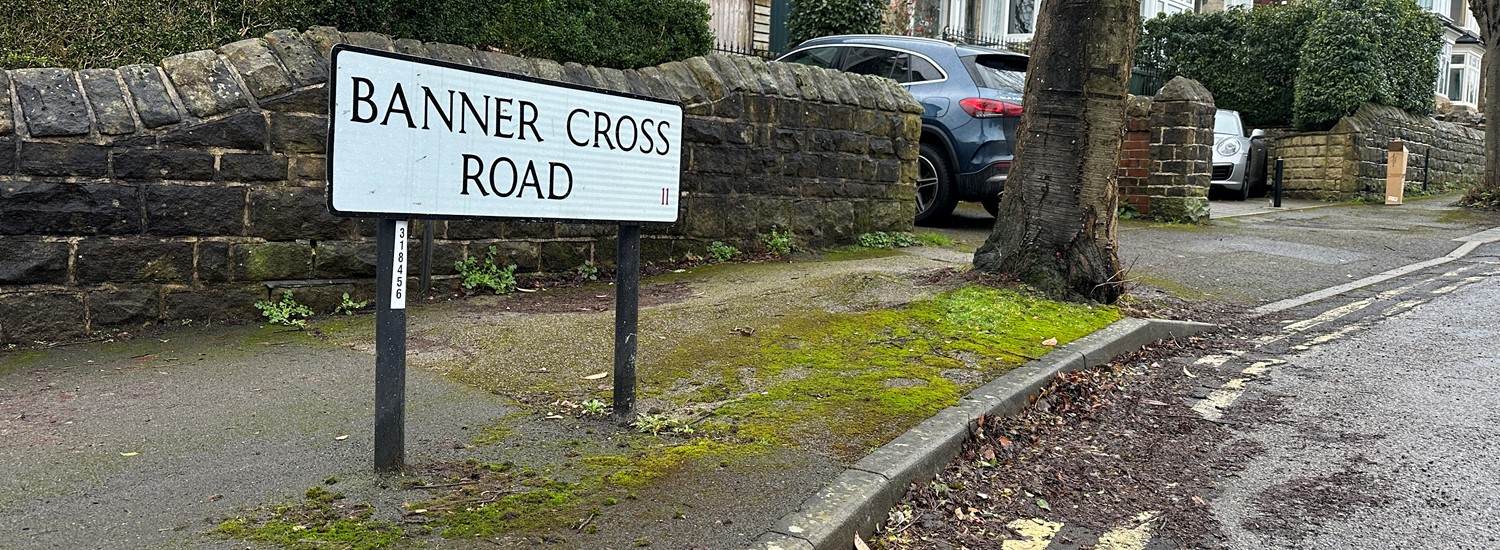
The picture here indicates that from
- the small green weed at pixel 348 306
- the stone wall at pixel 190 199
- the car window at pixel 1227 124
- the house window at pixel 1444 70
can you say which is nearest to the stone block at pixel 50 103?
the stone wall at pixel 190 199

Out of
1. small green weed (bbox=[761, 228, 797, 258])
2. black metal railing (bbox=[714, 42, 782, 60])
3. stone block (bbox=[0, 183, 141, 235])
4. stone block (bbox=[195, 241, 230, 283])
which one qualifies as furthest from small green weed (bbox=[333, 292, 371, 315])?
black metal railing (bbox=[714, 42, 782, 60])

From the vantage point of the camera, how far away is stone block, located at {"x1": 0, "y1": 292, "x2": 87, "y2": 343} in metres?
5.07

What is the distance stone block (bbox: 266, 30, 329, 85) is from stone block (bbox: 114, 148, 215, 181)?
26.5 inches

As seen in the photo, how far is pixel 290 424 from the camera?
159 inches

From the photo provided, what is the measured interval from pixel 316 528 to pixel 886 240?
700cm

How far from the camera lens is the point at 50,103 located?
16.7 ft

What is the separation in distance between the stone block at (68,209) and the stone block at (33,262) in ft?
0.21

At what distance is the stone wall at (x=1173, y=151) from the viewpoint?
1276 cm

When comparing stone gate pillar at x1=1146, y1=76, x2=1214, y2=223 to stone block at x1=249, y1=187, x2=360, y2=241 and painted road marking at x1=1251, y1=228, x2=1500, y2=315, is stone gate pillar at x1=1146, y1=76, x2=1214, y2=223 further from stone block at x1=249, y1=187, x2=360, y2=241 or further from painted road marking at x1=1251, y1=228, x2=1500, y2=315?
stone block at x1=249, y1=187, x2=360, y2=241

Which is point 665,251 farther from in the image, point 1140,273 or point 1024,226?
point 1140,273

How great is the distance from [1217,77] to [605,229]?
1763 cm

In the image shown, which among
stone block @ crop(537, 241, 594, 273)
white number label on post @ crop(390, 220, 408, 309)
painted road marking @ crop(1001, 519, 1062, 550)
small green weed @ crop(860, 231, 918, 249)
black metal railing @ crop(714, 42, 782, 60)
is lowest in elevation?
painted road marking @ crop(1001, 519, 1062, 550)

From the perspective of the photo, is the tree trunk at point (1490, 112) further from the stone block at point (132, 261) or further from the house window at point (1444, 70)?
the house window at point (1444, 70)

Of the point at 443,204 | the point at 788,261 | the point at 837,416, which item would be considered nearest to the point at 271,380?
the point at 443,204
